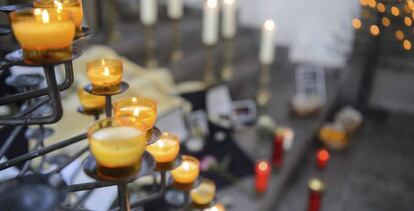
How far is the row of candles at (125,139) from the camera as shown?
50 cm

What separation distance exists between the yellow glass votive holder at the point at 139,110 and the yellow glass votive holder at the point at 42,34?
0.17 m

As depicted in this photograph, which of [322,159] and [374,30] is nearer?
[322,159]

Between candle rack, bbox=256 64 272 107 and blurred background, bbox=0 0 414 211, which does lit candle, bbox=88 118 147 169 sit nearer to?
blurred background, bbox=0 0 414 211

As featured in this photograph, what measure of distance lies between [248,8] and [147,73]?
5.23ft

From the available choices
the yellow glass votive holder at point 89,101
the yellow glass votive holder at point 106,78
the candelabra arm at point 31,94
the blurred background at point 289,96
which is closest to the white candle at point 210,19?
the blurred background at point 289,96

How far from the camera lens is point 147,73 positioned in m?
2.30

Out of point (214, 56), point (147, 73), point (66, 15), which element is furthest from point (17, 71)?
point (214, 56)

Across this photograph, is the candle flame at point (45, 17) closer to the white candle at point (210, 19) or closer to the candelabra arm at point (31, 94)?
the candelabra arm at point (31, 94)

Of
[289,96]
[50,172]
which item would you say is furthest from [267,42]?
[50,172]

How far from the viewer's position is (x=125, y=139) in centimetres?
50

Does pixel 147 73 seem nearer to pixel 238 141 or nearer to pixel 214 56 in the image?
pixel 238 141

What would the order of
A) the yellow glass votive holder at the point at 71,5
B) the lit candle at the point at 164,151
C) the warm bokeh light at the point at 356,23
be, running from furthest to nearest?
the warm bokeh light at the point at 356,23 < the lit candle at the point at 164,151 < the yellow glass votive holder at the point at 71,5

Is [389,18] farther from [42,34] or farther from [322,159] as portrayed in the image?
[42,34]

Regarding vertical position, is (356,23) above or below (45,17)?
below
